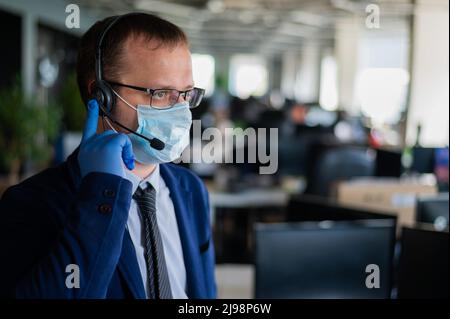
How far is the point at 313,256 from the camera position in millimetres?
1566

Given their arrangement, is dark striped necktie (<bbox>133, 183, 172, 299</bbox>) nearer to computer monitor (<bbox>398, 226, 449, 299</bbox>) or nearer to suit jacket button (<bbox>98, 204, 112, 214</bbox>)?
suit jacket button (<bbox>98, 204, 112, 214</bbox>)

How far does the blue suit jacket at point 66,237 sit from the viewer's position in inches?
32.1

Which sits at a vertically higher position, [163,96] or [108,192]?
[163,96]

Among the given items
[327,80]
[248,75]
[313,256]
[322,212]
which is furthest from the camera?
[248,75]

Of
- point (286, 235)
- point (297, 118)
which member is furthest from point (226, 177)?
point (297, 118)

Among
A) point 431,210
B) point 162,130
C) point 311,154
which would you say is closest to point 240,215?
point 311,154

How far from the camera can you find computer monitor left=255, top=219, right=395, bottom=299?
1.54m

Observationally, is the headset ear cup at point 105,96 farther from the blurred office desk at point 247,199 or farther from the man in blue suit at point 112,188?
the blurred office desk at point 247,199

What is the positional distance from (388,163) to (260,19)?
10.5 meters

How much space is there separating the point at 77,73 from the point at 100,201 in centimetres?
30

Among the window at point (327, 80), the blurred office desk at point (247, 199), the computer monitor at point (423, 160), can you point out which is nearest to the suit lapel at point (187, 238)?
the computer monitor at point (423, 160)

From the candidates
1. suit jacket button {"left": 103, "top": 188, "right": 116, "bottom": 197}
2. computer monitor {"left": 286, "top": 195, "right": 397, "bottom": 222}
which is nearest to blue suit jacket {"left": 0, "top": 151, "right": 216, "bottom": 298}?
suit jacket button {"left": 103, "top": 188, "right": 116, "bottom": 197}

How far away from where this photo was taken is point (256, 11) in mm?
11961

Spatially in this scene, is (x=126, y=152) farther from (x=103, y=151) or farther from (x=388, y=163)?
(x=388, y=163)
